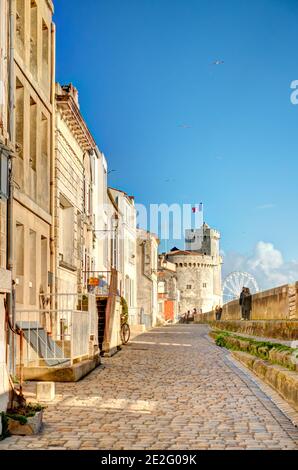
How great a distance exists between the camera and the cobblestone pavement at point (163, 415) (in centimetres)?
735

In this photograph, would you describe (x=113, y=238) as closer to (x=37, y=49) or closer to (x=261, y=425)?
(x=37, y=49)

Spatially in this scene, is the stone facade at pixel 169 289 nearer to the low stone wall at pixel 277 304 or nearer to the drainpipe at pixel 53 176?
the low stone wall at pixel 277 304

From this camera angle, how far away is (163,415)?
924 cm

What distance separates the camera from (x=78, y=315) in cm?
1506

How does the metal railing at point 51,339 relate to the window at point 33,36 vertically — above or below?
below

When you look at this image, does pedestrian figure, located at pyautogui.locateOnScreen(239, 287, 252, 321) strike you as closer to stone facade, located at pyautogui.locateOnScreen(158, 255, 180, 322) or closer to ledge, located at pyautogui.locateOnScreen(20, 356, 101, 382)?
ledge, located at pyautogui.locateOnScreen(20, 356, 101, 382)

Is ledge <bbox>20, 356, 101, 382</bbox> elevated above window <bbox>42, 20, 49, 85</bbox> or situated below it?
below

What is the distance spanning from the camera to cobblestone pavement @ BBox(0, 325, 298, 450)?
24.1 feet

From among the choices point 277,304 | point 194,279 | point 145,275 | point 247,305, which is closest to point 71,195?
point 247,305

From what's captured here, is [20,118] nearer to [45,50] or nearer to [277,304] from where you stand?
[45,50]

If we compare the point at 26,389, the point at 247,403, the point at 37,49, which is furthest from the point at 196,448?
the point at 37,49

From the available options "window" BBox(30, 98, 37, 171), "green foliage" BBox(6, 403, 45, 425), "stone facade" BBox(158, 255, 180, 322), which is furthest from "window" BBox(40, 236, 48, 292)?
"stone facade" BBox(158, 255, 180, 322)

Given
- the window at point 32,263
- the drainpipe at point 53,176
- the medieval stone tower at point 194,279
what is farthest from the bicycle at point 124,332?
the medieval stone tower at point 194,279
